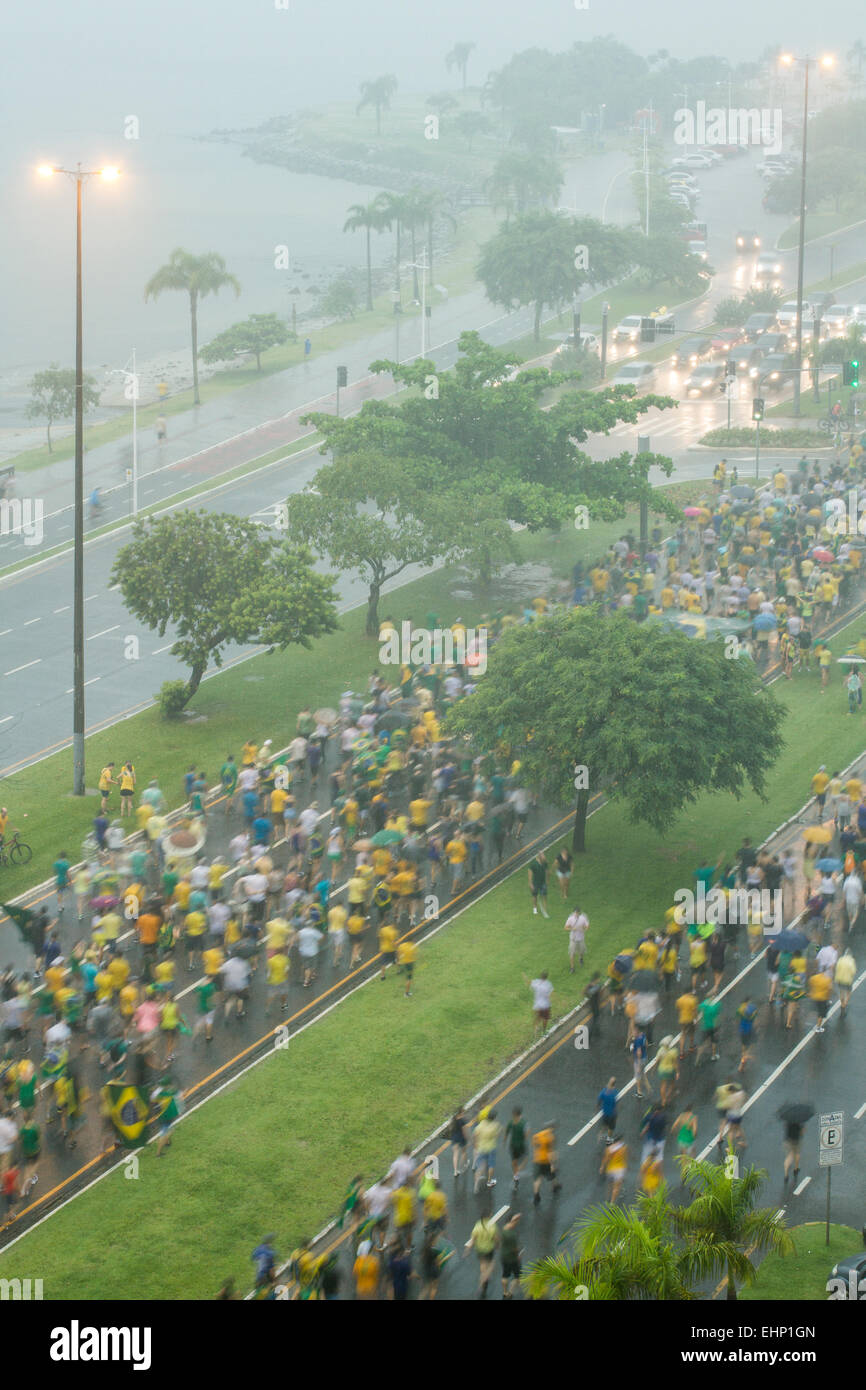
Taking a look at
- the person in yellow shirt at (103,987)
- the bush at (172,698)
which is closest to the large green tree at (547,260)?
the bush at (172,698)

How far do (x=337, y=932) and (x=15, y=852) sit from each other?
326 inches

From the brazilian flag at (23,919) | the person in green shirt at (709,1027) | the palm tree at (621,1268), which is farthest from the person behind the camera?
the brazilian flag at (23,919)

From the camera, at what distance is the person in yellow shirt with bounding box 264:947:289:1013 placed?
29094 millimetres

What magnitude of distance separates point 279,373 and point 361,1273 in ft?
219

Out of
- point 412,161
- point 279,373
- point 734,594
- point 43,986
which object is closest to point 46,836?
point 43,986

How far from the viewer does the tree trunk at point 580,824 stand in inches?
1380

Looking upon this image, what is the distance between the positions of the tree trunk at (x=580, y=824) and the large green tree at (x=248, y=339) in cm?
5112

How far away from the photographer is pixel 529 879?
34.6 meters

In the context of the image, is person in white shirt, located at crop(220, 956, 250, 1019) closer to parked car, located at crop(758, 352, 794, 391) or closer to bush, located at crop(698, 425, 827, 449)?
bush, located at crop(698, 425, 827, 449)

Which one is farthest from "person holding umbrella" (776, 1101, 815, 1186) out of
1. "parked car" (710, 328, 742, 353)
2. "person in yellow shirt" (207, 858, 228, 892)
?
"parked car" (710, 328, 742, 353)

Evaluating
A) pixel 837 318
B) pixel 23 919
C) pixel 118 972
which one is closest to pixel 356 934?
pixel 118 972

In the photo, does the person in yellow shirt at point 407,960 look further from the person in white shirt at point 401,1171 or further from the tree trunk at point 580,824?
the person in white shirt at point 401,1171

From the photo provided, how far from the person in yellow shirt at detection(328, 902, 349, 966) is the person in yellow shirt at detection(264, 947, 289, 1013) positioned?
1.16 metres

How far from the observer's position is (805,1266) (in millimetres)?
22656
